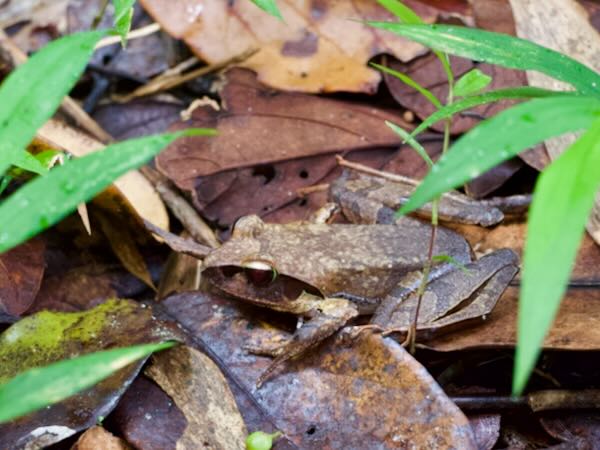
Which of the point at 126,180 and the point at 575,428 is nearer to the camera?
the point at 575,428

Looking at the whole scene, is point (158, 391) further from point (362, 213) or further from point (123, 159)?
point (362, 213)

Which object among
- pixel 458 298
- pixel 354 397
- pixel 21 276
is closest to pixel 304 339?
pixel 354 397

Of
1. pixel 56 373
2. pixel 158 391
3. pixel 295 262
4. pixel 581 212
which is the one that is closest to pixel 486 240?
pixel 295 262

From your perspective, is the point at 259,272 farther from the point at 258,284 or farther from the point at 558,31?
the point at 558,31

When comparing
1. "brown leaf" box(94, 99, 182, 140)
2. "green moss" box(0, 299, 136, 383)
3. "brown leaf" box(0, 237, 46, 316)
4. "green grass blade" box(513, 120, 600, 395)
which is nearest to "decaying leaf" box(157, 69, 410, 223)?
"brown leaf" box(94, 99, 182, 140)

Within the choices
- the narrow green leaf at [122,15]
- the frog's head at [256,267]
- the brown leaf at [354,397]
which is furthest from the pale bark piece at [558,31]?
the narrow green leaf at [122,15]

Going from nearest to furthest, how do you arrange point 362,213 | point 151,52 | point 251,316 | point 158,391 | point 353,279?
point 158,391, point 251,316, point 353,279, point 362,213, point 151,52

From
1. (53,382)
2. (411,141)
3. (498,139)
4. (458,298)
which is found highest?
(498,139)

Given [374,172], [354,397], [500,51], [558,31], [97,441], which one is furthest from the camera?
[374,172]
